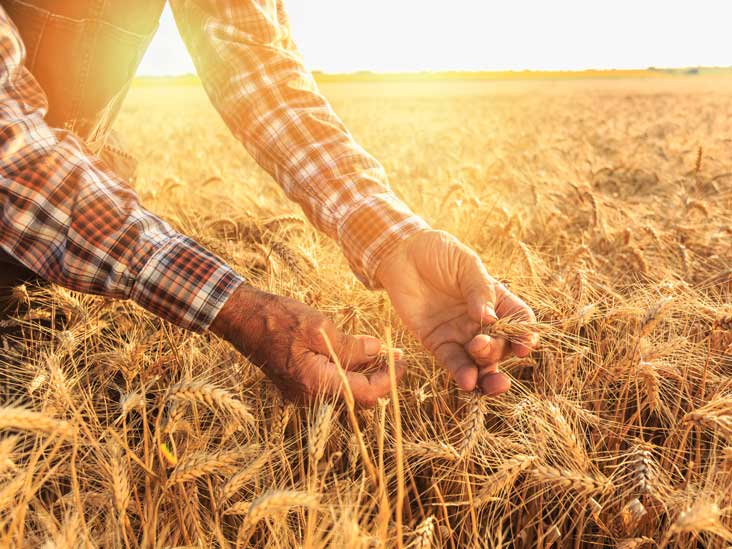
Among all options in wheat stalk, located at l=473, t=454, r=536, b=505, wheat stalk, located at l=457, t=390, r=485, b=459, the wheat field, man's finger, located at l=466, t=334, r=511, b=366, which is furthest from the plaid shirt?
wheat stalk, located at l=473, t=454, r=536, b=505

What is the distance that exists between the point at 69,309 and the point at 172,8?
1.14 metres

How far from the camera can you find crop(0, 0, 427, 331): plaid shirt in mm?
1102

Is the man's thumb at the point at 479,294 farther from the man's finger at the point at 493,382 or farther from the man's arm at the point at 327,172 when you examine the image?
the man's finger at the point at 493,382

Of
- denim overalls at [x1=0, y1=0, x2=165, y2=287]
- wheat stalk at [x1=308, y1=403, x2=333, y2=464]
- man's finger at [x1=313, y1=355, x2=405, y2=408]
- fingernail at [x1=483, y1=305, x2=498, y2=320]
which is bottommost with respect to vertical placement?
man's finger at [x1=313, y1=355, x2=405, y2=408]

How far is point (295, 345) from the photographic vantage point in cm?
109

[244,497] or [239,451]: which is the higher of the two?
[239,451]

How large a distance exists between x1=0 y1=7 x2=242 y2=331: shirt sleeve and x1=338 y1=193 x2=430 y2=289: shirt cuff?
0.47m

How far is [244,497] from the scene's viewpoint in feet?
3.75

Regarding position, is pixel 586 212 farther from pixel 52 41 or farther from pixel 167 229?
pixel 52 41

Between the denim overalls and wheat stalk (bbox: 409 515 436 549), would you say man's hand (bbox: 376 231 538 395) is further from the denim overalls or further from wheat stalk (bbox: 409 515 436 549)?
the denim overalls

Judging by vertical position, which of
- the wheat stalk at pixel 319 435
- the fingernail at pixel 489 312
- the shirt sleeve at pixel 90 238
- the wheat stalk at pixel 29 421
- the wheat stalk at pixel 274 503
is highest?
the shirt sleeve at pixel 90 238

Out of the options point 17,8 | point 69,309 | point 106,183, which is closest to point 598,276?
point 106,183

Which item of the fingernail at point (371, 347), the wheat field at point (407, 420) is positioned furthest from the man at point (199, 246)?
the wheat field at point (407, 420)

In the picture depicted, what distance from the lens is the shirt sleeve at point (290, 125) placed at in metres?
1.55
